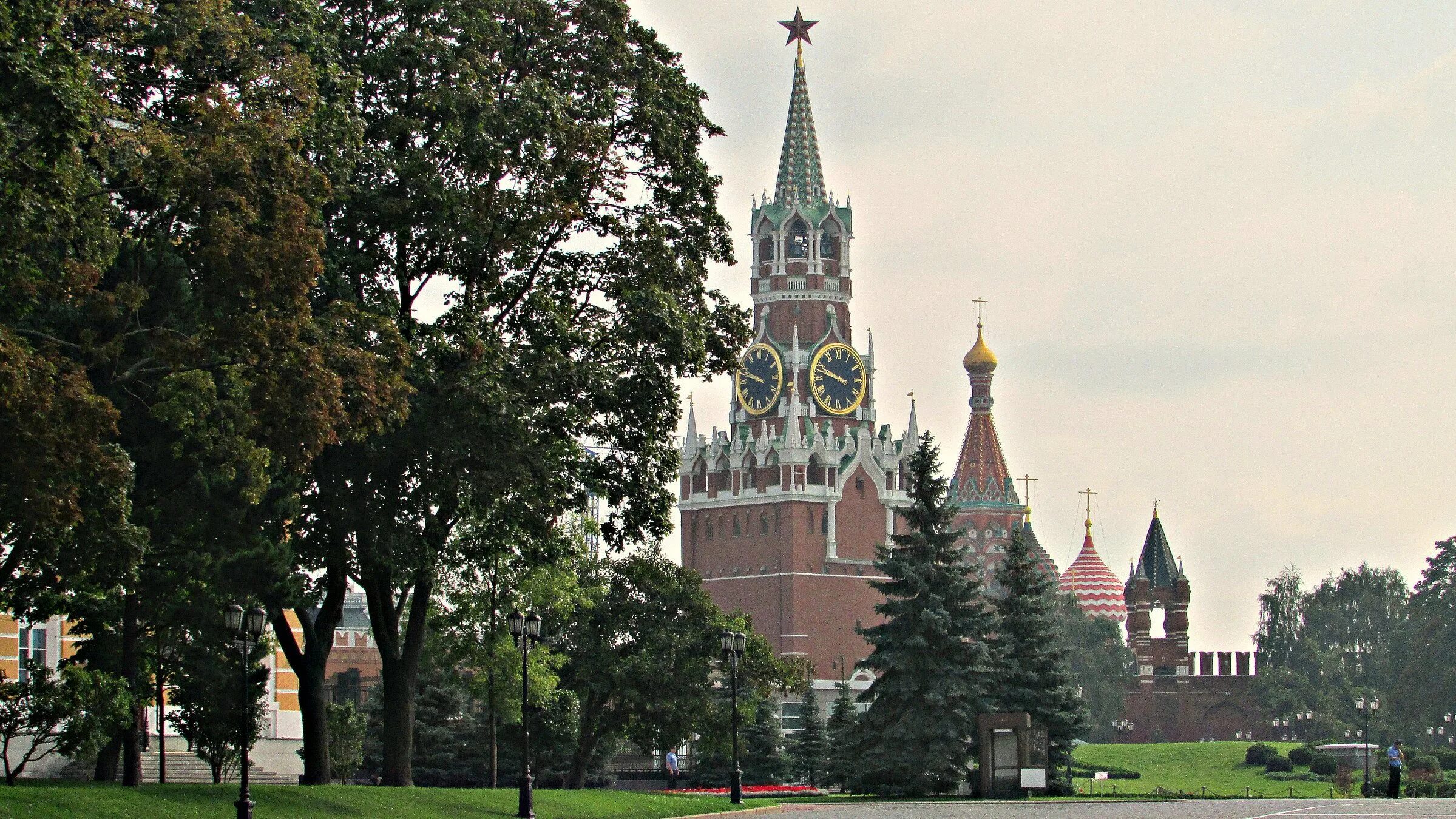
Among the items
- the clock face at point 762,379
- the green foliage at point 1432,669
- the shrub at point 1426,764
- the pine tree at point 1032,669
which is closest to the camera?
the pine tree at point 1032,669

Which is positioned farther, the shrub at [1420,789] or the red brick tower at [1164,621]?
the red brick tower at [1164,621]

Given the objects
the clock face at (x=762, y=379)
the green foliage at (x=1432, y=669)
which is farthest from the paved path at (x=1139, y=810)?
the clock face at (x=762, y=379)

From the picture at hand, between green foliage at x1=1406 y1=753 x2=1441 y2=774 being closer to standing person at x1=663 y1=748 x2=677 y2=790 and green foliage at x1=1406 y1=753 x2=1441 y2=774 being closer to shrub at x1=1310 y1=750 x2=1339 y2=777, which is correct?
shrub at x1=1310 y1=750 x2=1339 y2=777

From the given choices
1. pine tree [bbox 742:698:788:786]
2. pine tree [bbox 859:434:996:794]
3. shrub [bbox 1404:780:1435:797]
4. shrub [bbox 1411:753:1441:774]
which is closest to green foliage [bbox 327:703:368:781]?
pine tree [bbox 859:434:996:794]

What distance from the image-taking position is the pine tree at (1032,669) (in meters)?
56.2

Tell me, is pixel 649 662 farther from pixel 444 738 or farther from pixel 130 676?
pixel 130 676

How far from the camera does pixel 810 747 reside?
68.2 meters

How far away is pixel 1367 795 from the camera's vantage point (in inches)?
2192

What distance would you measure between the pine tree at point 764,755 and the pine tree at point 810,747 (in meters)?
1.21

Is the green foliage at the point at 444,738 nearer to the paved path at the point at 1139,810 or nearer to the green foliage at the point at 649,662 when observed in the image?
the green foliage at the point at 649,662

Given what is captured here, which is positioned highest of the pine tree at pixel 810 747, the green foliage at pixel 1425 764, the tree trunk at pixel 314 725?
the tree trunk at pixel 314 725

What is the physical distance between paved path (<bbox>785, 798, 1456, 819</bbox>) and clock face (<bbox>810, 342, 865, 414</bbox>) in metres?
87.0

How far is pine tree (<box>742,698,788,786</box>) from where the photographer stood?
64.1 meters

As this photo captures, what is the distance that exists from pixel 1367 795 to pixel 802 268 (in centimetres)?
7982
